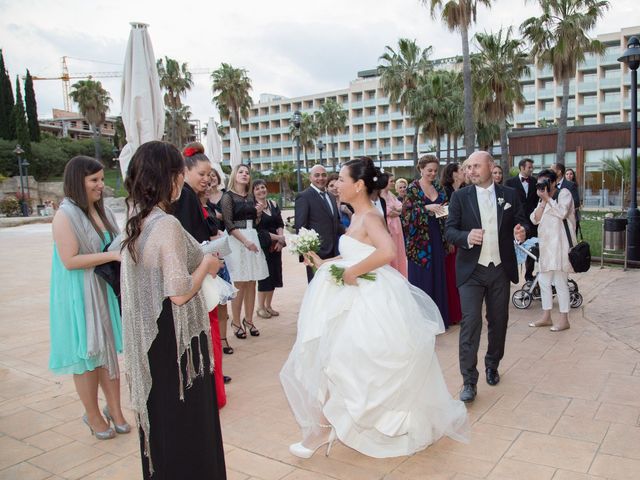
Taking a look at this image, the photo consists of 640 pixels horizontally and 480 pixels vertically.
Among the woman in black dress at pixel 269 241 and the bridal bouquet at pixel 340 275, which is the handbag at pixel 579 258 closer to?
the woman in black dress at pixel 269 241

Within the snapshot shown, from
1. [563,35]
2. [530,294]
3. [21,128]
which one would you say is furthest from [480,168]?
[21,128]

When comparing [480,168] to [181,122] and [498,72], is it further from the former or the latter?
[181,122]

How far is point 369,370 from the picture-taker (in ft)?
10.8

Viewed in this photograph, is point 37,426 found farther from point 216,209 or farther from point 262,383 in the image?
point 216,209

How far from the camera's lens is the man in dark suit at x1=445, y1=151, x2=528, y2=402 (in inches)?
170

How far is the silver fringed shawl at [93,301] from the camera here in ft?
11.8

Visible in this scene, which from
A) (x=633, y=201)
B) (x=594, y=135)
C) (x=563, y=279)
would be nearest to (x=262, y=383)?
(x=563, y=279)

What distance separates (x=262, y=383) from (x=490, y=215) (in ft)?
8.34

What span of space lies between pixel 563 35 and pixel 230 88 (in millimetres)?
33202

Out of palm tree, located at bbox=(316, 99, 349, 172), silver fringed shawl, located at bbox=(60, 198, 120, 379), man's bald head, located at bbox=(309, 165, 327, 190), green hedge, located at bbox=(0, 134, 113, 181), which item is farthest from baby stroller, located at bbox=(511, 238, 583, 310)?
palm tree, located at bbox=(316, 99, 349, 172)

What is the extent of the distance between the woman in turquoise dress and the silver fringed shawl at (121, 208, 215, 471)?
117 cm

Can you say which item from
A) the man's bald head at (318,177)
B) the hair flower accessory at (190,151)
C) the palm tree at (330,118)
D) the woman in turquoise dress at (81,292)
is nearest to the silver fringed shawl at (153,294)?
the woman in turquoise dress at (81,292)

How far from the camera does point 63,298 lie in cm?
363

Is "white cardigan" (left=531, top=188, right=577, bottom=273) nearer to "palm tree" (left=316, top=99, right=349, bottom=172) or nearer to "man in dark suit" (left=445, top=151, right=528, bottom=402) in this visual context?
"man in dark suit" (left=445, top=151, right=528, bottom=402)
